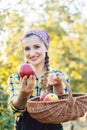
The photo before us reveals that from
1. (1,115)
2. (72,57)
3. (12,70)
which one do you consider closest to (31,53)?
(1,115)

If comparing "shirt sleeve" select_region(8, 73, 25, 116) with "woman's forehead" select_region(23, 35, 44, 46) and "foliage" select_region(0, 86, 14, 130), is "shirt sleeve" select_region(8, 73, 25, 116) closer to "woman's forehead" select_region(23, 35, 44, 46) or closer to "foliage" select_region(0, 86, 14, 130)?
"woman's forehead" select_region(23, 35, 44, 46)

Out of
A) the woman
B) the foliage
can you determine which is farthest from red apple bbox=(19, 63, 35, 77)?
the foliage

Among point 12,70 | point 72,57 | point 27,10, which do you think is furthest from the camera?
point 72,57

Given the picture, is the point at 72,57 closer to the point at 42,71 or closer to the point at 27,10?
the point at 27,10

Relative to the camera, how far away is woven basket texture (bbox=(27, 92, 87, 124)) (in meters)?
3.41

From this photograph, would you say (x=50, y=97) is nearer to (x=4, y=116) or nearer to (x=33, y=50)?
(x=33, y=50)

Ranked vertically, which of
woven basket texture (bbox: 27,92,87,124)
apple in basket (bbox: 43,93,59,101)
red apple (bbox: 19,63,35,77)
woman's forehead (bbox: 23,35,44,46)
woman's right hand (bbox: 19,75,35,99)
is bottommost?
woven basket texture (bbox: 27,92,87,124)

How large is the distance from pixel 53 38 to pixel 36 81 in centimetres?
1451

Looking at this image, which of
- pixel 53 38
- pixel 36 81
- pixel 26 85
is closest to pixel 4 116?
pixel 36 81

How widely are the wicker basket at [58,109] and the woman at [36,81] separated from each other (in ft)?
0.45

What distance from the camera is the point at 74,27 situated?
21.1 metres

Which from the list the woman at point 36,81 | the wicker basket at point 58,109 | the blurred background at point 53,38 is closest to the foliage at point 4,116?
the blurred background at point 53,38

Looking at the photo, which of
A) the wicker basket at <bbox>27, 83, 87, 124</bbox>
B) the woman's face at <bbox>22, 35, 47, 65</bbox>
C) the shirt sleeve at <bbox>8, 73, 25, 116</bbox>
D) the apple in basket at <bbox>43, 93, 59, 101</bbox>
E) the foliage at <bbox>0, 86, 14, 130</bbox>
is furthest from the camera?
the foliage at <bbox>0, 86, 14, 130</bbox>

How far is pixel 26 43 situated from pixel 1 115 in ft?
6.75
